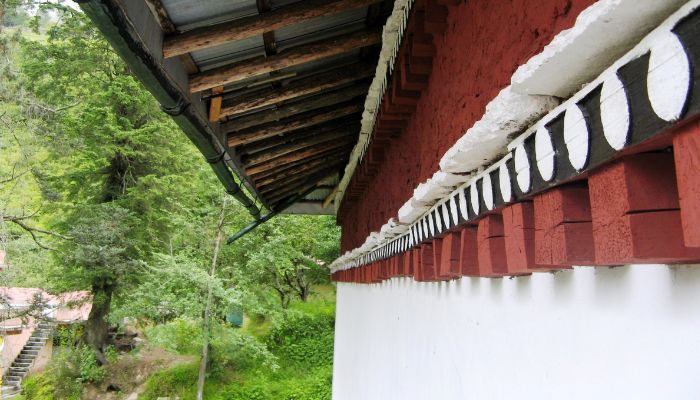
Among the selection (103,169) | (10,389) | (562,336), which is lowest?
(10,389)

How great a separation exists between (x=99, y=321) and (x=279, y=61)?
1553cm

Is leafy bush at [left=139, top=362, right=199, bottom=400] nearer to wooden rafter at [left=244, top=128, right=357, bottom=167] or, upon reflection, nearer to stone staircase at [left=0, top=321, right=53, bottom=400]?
stone staircase at [left=0, top=321, right=53, bottom=400]

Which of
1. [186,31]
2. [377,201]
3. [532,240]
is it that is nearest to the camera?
[532,240]

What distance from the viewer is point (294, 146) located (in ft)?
16.8

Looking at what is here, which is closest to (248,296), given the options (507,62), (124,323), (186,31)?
(124,323)

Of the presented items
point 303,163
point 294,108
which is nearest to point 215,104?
point 294,108

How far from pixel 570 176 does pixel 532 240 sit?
36 cm

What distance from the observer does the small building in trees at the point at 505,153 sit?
762 millimetres

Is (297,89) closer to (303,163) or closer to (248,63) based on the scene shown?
(248,63)

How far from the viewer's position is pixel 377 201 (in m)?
4.68

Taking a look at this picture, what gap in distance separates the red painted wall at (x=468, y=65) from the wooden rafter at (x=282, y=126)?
3.71ft

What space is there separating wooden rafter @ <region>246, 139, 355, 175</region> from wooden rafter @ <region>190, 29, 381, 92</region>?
222cm

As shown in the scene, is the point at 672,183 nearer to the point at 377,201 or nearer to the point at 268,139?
the point at 377,201

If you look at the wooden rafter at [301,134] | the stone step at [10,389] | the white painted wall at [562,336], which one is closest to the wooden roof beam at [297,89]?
the wooden rafter at [301,134]
